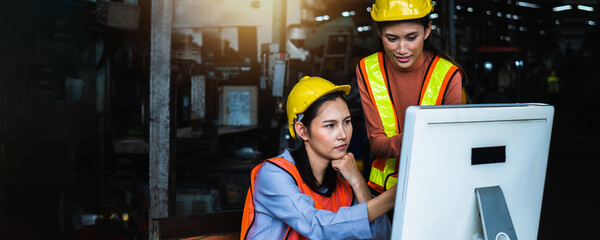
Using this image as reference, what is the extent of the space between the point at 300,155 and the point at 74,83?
8.27 ft

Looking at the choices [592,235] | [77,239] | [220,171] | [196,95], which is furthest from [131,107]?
[592,235]

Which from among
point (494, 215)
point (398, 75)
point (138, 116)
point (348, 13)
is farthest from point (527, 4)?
point (494, 215)

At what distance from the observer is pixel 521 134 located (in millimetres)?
1082

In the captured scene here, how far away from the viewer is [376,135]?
5.60 feet

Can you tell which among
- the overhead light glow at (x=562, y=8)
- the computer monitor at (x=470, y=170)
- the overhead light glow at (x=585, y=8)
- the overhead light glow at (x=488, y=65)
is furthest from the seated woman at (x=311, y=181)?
the overhead light glow at (x=585, y=8)

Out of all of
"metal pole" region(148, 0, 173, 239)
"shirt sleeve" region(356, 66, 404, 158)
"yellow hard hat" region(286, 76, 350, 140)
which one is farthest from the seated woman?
"metal pole" region(148, 0, 173, 239)

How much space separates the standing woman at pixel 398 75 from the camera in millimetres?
1649

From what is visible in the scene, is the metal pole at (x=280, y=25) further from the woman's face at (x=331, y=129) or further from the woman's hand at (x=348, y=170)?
the woman's hand at (x=348, y=170)

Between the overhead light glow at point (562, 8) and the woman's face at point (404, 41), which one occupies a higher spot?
the overhead light glow at point (562, 8)

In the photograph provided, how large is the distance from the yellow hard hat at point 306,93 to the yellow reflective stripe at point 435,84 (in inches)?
10.9

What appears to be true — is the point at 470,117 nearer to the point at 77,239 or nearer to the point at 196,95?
the point at 196,95

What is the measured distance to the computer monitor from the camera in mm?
969

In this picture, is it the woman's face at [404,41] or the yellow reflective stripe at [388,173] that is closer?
the woman's face at [404,41]

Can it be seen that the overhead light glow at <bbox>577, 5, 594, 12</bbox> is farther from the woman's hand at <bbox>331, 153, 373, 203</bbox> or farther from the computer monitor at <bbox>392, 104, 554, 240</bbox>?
the computer monitor at <bbox>392, 104, 554, 240</bbox>
